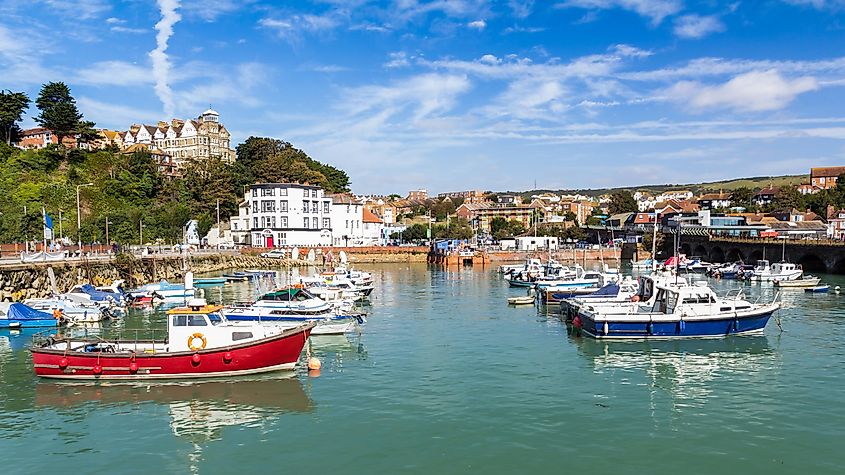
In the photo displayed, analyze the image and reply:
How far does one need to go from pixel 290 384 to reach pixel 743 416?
1676 cm

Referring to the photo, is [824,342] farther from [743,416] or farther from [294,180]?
[294,180]

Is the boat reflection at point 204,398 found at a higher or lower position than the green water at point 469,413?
higher

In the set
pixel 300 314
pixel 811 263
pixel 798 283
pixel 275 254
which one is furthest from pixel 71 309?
pixel 811 263

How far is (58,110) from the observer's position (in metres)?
108

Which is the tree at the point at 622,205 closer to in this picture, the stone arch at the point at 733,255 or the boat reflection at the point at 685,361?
the stone arch at the point at 733,255

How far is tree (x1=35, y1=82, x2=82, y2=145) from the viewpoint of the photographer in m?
108

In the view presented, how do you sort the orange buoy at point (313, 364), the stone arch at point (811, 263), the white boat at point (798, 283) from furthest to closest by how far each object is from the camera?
the stone arch at point (811, 263)
the white boat at point (798, 283)
the orange buoy at point (313, 364)

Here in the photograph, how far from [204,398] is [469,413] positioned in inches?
391

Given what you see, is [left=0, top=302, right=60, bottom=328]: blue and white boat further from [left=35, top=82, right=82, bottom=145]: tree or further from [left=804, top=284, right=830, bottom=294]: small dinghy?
[left=35, top=82, right=82, bottom=145]: tree

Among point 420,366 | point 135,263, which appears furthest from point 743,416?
point 135,263

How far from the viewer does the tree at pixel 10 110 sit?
106562mm

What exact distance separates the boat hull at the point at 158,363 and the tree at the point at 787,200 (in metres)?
136

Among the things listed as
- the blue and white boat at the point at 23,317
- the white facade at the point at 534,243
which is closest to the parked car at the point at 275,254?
the white facade at the point at 534,243

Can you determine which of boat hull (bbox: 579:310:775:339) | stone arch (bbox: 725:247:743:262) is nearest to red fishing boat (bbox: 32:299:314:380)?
boat hull (bbox: 579:310:775:339)
